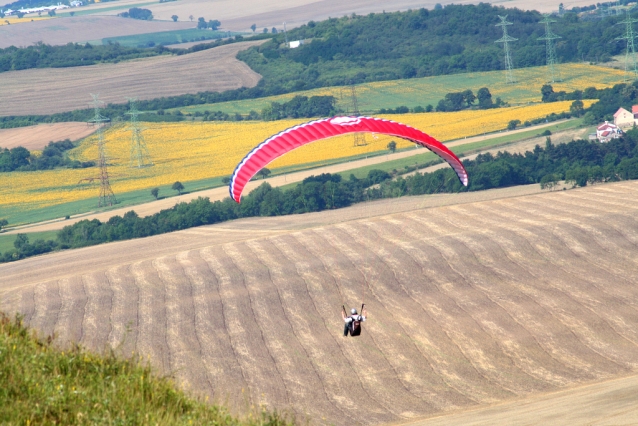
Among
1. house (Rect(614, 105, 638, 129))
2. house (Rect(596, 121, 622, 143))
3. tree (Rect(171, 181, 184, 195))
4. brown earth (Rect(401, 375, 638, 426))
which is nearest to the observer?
brown earth (Rect(401, 375, 638, 426))

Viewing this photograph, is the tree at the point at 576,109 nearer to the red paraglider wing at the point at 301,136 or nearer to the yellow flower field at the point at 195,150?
the yellow flower field at the point at 195,150

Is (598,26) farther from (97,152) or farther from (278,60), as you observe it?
(97,152)

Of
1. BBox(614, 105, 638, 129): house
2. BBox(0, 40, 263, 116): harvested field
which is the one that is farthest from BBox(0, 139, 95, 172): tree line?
BBox(614, 105, 638, 129): house

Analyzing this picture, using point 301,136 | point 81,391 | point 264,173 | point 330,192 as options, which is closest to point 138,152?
point 264,173

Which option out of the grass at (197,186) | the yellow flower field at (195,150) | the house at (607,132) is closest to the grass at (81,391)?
the grass at (197,186)

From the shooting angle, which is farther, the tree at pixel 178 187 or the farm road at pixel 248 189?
the tree at pixel 178 187

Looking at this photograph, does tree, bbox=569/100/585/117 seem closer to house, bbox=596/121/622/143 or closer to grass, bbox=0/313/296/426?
house, bbox=596/121/622/143

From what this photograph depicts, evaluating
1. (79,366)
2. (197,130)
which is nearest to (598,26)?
(197,130)
